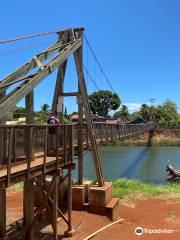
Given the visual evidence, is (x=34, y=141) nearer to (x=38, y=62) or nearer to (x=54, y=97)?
(x=38, y=62)

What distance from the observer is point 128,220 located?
521 inches

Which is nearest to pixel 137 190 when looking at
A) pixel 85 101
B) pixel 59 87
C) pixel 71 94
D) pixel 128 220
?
pixel 128 220

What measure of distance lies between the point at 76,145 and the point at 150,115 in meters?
76.8

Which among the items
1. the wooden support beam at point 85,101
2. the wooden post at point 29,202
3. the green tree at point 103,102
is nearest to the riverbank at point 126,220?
the wooden post at point 29,202

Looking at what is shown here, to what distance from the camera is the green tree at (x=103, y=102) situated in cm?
8631

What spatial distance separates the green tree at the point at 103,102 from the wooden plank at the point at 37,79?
235ft

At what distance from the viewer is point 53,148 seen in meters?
11.0

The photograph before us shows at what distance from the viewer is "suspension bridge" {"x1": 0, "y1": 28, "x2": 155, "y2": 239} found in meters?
8.41

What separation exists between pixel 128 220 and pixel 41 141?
4.97 metres

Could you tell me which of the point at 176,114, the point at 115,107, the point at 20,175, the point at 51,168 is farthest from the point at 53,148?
the point at 176,114

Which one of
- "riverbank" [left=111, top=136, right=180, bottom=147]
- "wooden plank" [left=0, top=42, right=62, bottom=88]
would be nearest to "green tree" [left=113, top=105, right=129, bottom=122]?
"riverbank" [left=111, top=136, right=180, bottom=147]

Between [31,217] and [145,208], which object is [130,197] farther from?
[31,217]

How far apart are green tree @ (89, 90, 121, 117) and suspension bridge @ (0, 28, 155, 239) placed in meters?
70.1

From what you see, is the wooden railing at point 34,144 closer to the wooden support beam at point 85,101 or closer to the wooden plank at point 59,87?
the wooden support beam at point 85,101
